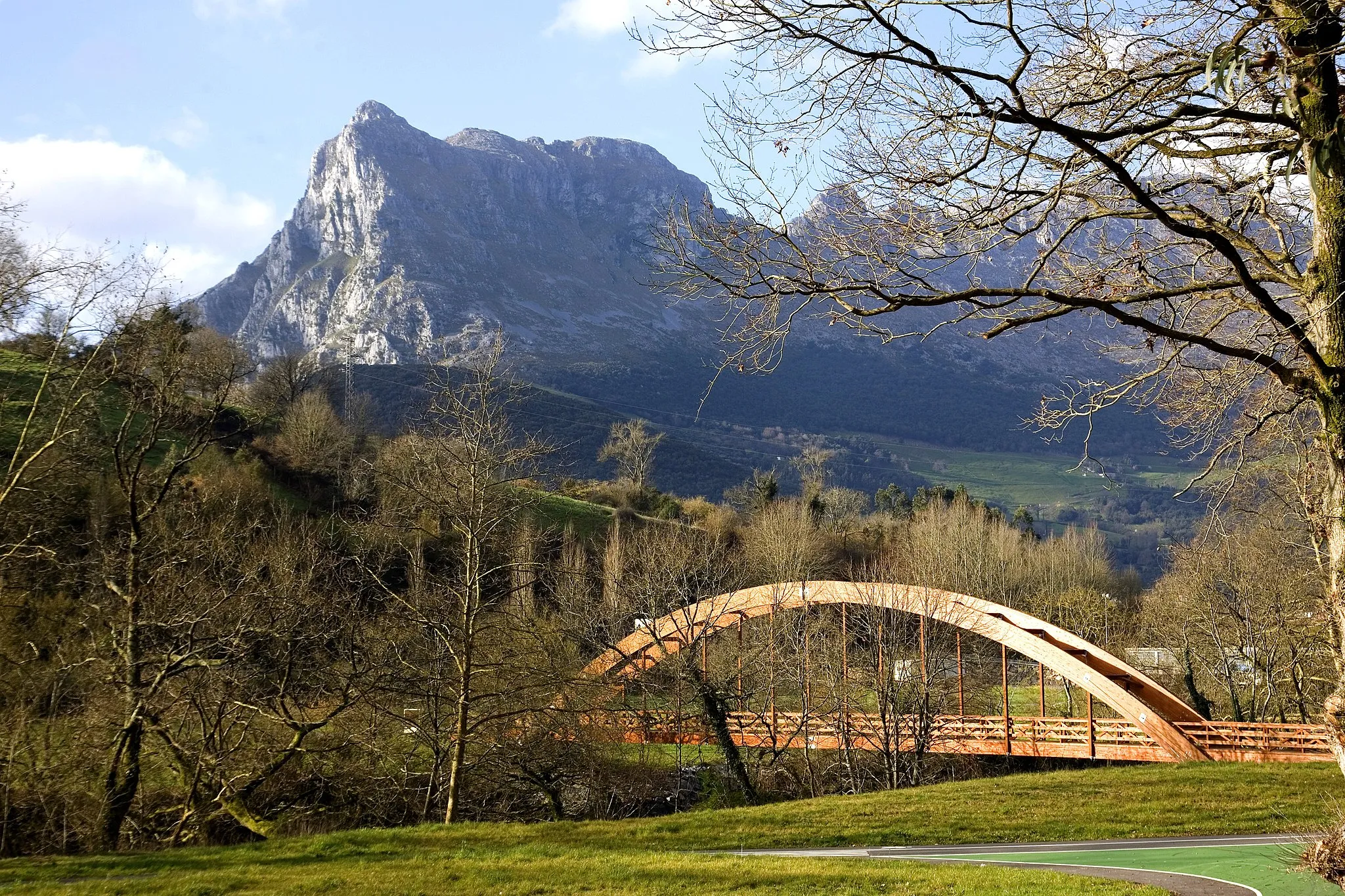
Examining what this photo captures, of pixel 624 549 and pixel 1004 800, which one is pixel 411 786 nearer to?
pixel 1004 800

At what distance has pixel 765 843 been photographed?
44.6 feet

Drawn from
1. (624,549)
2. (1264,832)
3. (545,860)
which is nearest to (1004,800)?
(1264,832)

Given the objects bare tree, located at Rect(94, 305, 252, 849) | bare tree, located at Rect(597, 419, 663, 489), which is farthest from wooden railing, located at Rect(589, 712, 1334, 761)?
bare tree, located at Rect(597, 419, 663, 489)

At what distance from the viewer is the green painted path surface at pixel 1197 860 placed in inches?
373

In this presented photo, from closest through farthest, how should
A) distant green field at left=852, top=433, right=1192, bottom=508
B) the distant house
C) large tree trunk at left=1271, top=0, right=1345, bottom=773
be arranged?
large tree trunk at left=1271, top=0, right=1345, bottom=773 → the distant house → distant green field at left=852, top=433, right=1192, bottom=508

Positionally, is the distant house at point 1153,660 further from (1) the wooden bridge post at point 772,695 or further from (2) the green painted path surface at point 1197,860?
(2) the green painted path surface at point 1197,860

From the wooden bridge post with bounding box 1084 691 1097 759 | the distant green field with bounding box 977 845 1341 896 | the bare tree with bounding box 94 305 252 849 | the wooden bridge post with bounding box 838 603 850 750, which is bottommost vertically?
the wooden bridge post with bounding box 1084 691 1097 759

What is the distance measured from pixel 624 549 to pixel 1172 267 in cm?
3591

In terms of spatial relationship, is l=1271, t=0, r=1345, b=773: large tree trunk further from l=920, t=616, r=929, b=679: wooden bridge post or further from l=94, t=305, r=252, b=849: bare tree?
l=920, t=616, r=929, b=679: wooden bridge post

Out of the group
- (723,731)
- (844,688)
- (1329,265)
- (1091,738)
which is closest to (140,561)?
(723,731)

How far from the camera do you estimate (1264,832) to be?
46.9 feet

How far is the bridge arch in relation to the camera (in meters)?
25.7

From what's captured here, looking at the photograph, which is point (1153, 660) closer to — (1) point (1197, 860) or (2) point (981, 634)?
(2) point (981, 634)

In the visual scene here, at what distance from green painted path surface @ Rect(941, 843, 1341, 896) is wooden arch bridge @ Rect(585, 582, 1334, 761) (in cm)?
1082
